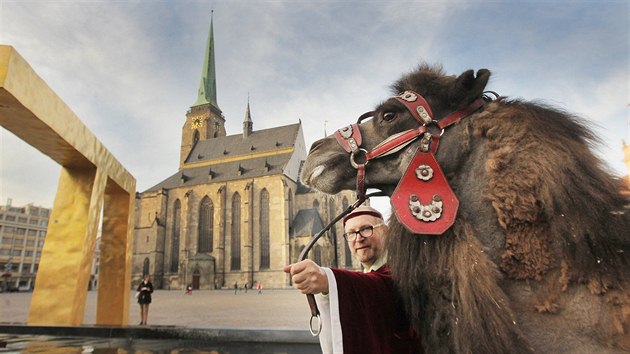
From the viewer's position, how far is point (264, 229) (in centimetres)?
3878

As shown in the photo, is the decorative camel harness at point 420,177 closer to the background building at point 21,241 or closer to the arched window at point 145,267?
the arched window at point 145,267

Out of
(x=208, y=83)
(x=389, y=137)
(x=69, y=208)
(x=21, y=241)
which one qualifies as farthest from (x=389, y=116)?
(x=21, y=241)

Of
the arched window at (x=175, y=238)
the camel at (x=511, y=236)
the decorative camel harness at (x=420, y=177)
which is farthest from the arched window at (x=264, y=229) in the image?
the camel at (x=511, y=236)

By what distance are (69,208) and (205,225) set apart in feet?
118

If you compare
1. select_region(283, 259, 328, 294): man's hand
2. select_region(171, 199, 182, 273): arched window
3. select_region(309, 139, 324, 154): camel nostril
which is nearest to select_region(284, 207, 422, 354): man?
select_region(283, 259, 328, 294): man's hand

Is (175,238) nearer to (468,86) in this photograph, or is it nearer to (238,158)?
(238,158)

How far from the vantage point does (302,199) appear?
1617 inches

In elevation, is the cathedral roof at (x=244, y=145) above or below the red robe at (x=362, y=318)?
above

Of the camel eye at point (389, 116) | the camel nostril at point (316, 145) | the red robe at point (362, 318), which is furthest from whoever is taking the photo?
the camel nostril at point (316, 145)

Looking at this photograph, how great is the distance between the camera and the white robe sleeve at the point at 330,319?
1.52 metres

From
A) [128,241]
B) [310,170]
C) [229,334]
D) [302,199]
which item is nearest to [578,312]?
[310,170]

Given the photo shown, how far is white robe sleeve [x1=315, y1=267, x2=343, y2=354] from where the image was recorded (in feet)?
4.97

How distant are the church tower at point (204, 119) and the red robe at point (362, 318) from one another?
50261 mm

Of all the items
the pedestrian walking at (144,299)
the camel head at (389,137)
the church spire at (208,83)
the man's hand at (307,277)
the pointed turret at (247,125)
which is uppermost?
the church spire at (208,83)
